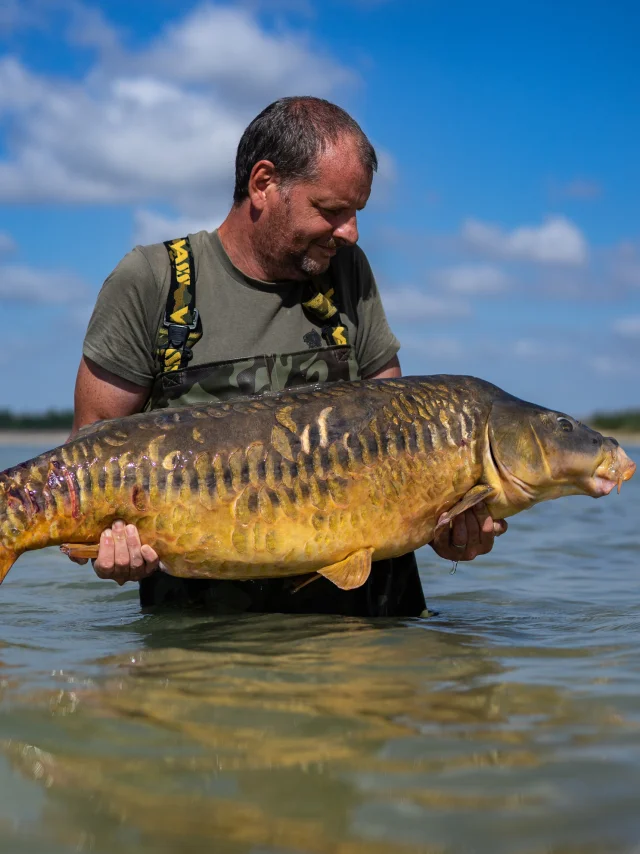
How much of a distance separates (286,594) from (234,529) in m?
0.94

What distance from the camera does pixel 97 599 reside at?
6.52m

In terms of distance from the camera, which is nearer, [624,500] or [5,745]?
[5,745]

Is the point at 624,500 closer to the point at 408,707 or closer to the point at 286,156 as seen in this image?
the point at 286,156

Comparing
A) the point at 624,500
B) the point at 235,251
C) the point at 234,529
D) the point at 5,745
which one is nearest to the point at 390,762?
the point at 5,745

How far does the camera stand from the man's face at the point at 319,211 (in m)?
5.04

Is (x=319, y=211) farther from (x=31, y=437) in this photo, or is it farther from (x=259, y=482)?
(x=31, y=437)

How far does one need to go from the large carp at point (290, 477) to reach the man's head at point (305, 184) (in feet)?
2.68

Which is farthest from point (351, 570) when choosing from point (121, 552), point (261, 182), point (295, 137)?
point (295, 137)

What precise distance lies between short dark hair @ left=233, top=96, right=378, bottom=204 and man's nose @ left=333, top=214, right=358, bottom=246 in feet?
0.90

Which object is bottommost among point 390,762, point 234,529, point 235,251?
point 390,762

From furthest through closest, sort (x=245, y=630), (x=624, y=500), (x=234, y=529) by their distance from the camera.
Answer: (x=624, y=500) < (x=245, y=630) < (x=234, y=529)

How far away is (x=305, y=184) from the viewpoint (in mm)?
5062

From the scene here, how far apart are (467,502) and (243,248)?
1742mm

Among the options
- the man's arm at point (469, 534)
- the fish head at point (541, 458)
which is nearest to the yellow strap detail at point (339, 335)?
the fish head at point (541, 458)
